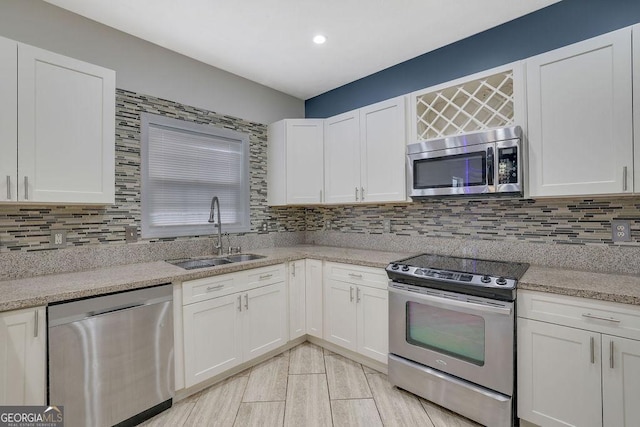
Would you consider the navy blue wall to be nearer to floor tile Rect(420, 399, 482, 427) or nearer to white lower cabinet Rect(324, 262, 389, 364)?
white lower cabinet Rect(324, 262, 389, 364)

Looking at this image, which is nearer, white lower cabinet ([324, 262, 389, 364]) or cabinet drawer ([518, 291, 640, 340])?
cabinet drawer ([518, 291, 640, 340])

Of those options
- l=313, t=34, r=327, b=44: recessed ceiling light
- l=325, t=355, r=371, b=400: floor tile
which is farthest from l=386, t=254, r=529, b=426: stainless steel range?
l=313, t=34, r=327, b=44: recessed ceiling light

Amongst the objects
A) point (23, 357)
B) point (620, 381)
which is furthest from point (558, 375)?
point (23, 357)

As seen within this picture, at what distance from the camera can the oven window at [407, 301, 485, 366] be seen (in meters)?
1.84

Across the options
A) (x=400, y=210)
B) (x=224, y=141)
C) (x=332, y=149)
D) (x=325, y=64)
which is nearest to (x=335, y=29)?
(x=325, y=64)

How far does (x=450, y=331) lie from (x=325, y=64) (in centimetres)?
249

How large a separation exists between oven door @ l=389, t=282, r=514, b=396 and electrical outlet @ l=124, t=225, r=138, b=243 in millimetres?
1997

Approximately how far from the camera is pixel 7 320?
1.40m

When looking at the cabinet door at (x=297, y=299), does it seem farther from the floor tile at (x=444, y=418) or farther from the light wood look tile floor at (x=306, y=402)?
the floor tile at (x=444, y=418)

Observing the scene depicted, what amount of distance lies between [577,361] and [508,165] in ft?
3.82

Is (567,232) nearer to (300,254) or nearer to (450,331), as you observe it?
(450,331)

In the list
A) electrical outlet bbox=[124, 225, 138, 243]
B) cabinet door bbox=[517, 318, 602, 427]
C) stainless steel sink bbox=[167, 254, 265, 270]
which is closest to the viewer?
cabinet door bbox=[517, 318, 602, 427]

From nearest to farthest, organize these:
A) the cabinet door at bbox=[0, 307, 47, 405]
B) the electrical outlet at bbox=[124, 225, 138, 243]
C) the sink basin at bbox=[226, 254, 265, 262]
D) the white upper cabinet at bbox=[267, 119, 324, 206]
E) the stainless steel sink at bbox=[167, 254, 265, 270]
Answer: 1. the cabinet door at bbox=[0, 307, 47, 405]
2. the electrical outlet at bbox=[124, 225, 138, 243]
3. the stainless steel sink at bbox=[167, 254, 265, 270]
4. the sink basin at bbox=[226, 254, 265, 262]
5. the white upper cabinet at bbox=[267, 119, 324, 206]

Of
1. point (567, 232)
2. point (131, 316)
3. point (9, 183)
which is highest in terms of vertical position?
point (9, 183)
